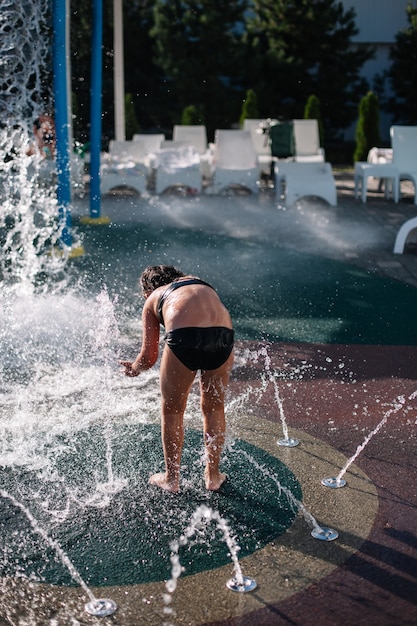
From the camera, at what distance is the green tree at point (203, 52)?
2536 cm

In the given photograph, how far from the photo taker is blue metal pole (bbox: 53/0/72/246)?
8.99 m

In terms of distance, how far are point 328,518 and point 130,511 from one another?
990mm

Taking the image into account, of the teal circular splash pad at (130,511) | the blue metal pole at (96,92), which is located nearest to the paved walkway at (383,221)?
the blue metal pole at (96,92)

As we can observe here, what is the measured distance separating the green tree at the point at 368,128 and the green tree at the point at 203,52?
6410mm

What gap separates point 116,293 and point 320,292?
215 cm

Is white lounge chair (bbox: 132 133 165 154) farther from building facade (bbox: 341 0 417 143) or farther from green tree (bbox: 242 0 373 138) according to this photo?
building facade (bbox: 341 0 417 143)

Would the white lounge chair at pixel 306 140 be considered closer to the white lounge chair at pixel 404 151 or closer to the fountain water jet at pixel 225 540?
the white lounge chair at pixel 404 151

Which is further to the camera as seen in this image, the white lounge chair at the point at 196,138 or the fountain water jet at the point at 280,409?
the white lounge chair at the point at 196,138

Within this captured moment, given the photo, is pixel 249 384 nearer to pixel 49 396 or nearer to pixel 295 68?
pixel 49 396

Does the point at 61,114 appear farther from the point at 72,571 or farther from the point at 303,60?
the point at 303,60

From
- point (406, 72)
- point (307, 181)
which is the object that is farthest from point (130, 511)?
point (406, 72)

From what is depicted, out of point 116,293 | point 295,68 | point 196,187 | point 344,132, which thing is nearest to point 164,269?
point 116,293

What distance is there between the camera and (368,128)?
64.7 ft

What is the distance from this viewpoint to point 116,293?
8.62 m
